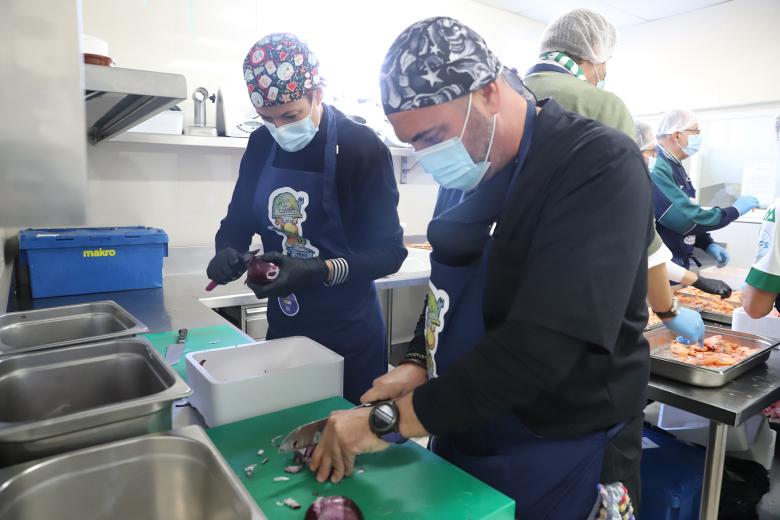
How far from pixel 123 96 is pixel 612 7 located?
4231 mm

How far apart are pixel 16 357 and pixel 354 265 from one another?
2.73 ft

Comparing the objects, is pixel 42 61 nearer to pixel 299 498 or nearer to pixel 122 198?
pixel 299 498

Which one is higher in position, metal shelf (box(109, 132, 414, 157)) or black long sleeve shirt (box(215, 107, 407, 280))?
metal shelf (box(109, 132, 414, 157))

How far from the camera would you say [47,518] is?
72 cm

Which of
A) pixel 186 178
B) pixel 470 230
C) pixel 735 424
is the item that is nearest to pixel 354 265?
pixel 470 230

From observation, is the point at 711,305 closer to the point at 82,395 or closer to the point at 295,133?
the point at 295,133

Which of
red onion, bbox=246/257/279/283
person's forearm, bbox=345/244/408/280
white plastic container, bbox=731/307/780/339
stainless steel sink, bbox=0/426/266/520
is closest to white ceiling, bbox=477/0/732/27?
white plastic container, bbox=731/307/780/339

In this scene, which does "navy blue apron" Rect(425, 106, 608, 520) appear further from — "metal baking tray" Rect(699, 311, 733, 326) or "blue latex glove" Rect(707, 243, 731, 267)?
"blue latex glove" Rect(707, 243, 731, 267)

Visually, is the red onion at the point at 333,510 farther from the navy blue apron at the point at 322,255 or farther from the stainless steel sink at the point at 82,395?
the navy blue apron at the point at 322,255

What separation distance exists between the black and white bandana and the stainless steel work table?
1182mm

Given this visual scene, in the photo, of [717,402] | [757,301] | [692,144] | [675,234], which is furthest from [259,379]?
[692,144]

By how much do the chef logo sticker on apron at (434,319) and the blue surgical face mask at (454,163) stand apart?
8.5 inches

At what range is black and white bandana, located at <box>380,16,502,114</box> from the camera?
0.81m

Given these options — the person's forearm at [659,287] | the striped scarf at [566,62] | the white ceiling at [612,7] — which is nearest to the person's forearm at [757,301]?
the person's forearm at [659,287]
